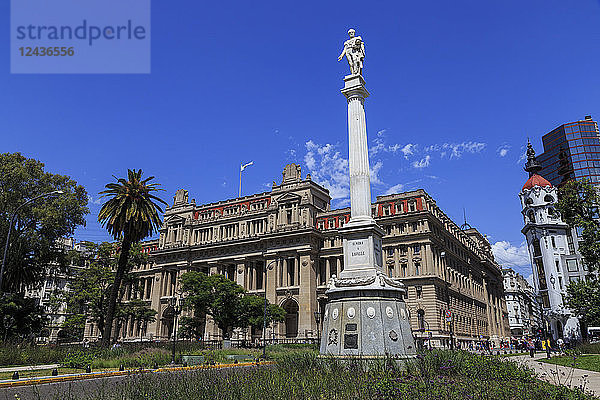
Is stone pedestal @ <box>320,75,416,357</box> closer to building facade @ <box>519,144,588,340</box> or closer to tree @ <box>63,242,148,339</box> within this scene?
tree @ <box>63,242,148,339</box>

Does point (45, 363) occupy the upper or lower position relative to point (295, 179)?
lower

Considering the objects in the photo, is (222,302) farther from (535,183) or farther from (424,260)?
(535,183)

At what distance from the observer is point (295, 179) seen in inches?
2835

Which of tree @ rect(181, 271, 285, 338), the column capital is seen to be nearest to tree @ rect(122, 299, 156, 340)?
tree @ rect(181, 271, 285, 338)

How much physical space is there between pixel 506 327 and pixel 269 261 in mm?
79550

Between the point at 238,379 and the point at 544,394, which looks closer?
the point at 544,394

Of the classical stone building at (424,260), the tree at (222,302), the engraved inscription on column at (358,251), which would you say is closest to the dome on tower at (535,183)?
the classical stone building at (424,260)

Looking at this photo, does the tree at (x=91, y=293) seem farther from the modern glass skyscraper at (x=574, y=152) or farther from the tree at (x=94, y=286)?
the modern glass skyscraper at (x=574, y=152)

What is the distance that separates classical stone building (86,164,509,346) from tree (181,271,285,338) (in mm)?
6354

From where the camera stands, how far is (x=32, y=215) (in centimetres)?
4450

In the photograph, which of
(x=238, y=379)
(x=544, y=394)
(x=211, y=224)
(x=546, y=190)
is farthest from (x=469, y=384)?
(x=546, y=190)

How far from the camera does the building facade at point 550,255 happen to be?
69875 mm

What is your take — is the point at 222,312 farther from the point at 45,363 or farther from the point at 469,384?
the point at 469,384

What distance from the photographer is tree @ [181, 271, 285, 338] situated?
174ft
